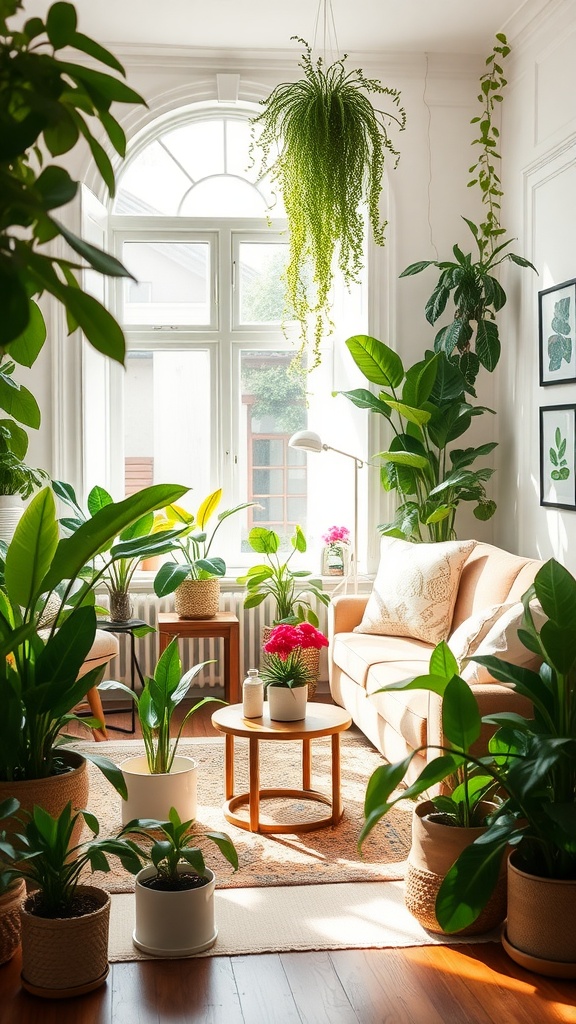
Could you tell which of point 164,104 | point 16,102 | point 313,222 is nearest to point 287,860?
point 16,102

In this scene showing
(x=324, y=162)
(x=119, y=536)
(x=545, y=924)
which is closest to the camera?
(x=545, y=924)

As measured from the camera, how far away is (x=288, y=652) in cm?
334

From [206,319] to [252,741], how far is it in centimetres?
291

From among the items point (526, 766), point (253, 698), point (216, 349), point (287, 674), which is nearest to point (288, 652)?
point (287, 674)

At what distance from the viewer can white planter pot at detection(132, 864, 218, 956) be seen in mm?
2465

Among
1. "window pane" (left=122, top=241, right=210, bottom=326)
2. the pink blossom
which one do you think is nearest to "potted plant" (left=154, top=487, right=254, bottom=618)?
the pink blossom

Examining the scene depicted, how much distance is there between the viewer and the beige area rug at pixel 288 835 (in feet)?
9.87

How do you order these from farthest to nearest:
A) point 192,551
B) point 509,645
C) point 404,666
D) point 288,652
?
point 192,551
point 404,666
point 288,652
point 509,645

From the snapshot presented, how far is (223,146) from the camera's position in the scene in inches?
213

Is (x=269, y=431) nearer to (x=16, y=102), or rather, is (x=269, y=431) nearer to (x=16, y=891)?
(x=16, y=891)

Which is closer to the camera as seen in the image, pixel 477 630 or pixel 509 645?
pixel 509 645

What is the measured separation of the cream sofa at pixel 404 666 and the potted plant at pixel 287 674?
0.77 feet

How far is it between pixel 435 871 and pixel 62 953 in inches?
37.3

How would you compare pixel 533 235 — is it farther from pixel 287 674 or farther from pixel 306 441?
pixel 287 674
